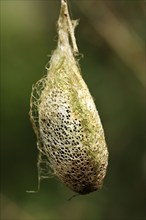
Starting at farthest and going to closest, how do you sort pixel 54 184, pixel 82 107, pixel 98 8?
pixel 54 184, pixel 98 8, pixel 82 107

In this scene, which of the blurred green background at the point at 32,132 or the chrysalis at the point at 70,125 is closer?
the chrysalis at the point at 70,125

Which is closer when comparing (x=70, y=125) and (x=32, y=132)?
(x=70, y=125)

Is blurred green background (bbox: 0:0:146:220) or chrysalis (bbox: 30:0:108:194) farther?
blurred green background (bbox: 0:0:146:220)

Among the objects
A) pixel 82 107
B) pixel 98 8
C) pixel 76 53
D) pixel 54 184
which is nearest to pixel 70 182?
pixel 82 107

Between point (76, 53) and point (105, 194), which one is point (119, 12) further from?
point (76, 53)
